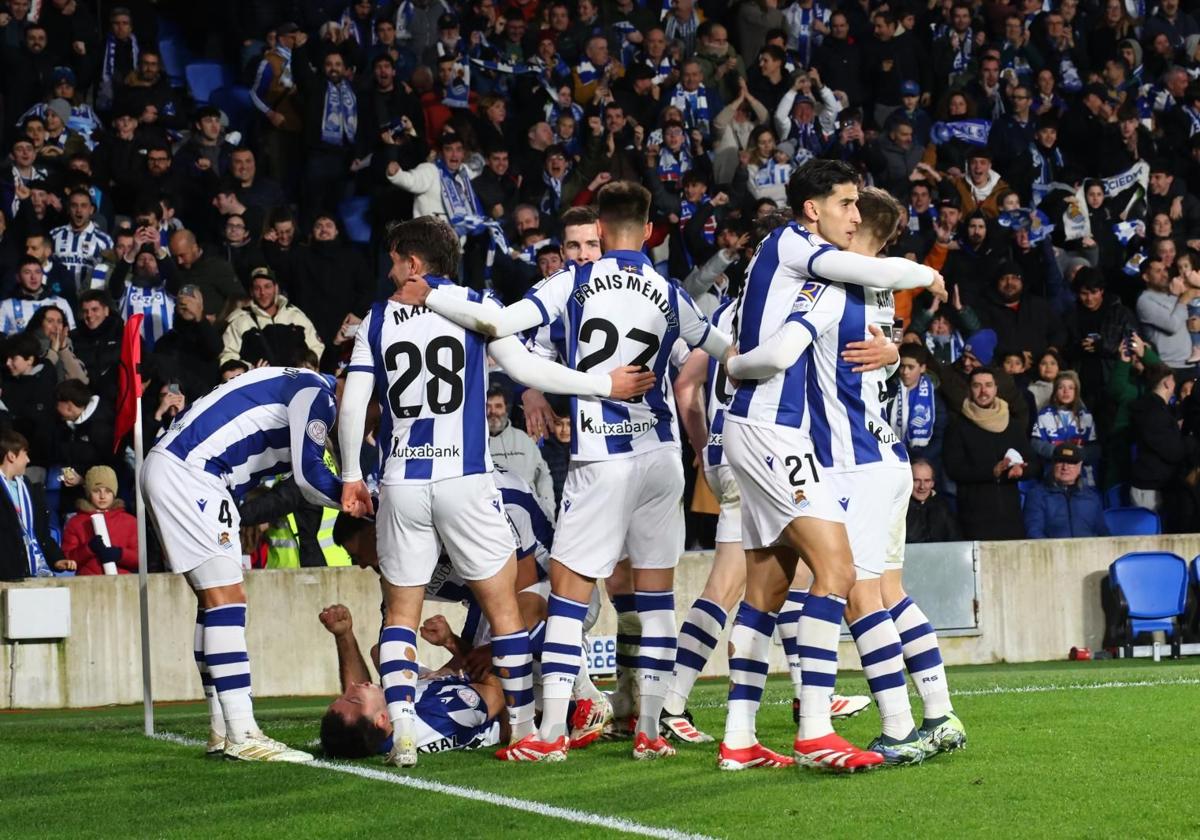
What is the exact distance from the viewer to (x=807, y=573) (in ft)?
30.2

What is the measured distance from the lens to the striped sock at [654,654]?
342 inches

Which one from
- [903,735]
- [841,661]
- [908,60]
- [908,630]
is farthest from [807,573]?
[908,60]

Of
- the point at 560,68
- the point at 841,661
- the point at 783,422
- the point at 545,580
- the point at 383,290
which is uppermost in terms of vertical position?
the point at 560,68

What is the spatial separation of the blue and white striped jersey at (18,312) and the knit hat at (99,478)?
190 centimetres

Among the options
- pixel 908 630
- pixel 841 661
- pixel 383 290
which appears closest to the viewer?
pixel 908 630

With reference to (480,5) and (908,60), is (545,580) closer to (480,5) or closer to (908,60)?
(480,5)

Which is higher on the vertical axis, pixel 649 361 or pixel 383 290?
pixel 383 290

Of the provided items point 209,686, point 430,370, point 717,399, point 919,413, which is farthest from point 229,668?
point 919,413

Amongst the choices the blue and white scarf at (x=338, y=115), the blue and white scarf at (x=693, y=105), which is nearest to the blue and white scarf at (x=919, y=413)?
the blue and white scarf at (x=693, y=105)

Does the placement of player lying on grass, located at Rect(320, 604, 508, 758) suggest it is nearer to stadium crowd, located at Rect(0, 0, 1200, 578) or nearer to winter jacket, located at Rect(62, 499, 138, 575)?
stadium crowd, located at Rect(0, 0, 1200, 578)

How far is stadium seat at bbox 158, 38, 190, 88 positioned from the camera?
21136 millimetres

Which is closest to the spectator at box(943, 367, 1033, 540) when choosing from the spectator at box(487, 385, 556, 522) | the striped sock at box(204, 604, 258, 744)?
the spectator at box(487, 385, 556, 522)

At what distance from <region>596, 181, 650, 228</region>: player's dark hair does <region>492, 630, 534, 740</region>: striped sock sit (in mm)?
2068

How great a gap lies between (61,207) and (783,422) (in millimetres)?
10692
